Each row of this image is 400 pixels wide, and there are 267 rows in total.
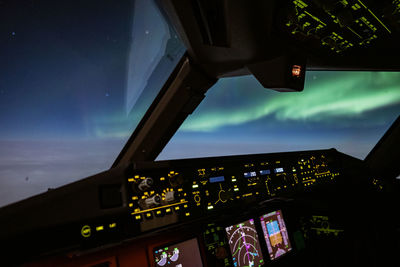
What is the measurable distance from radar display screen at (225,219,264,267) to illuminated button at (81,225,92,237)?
0.89 m

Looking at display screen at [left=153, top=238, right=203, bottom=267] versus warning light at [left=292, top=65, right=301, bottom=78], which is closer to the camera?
display screen at [left=153, top=238, right=203, bottom=267]

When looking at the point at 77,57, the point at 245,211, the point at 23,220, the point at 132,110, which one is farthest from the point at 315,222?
the point at 77,57

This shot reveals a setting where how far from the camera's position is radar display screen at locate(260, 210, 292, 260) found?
1.72 m

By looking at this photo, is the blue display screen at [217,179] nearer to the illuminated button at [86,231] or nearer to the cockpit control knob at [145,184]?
the cockpit control knob at [145,184]

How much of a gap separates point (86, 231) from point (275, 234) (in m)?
1.42

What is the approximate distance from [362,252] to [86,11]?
281 cm

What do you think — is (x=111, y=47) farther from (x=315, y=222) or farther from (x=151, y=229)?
(x=315, y=222)

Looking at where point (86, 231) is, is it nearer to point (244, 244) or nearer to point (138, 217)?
point (138, 217)

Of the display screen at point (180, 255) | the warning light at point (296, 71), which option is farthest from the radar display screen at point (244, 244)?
the warning light at point (296, 71)

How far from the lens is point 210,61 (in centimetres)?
179

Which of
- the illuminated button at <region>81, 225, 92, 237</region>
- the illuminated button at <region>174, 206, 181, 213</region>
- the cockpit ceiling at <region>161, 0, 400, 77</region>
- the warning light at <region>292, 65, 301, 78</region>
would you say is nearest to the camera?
the illuminated button at <region>81, 225, 92, 237</region>

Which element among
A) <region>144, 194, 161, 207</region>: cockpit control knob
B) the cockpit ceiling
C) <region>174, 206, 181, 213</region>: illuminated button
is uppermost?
the cockpit ceiling

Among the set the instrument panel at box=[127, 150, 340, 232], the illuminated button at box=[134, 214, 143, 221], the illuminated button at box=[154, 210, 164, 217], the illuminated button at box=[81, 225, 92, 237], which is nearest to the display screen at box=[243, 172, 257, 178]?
the instrument panel at box=[127, 150, 340, 232]

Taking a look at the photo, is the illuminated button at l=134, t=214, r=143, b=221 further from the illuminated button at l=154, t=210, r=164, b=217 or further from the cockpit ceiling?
the cockpit ceiling
